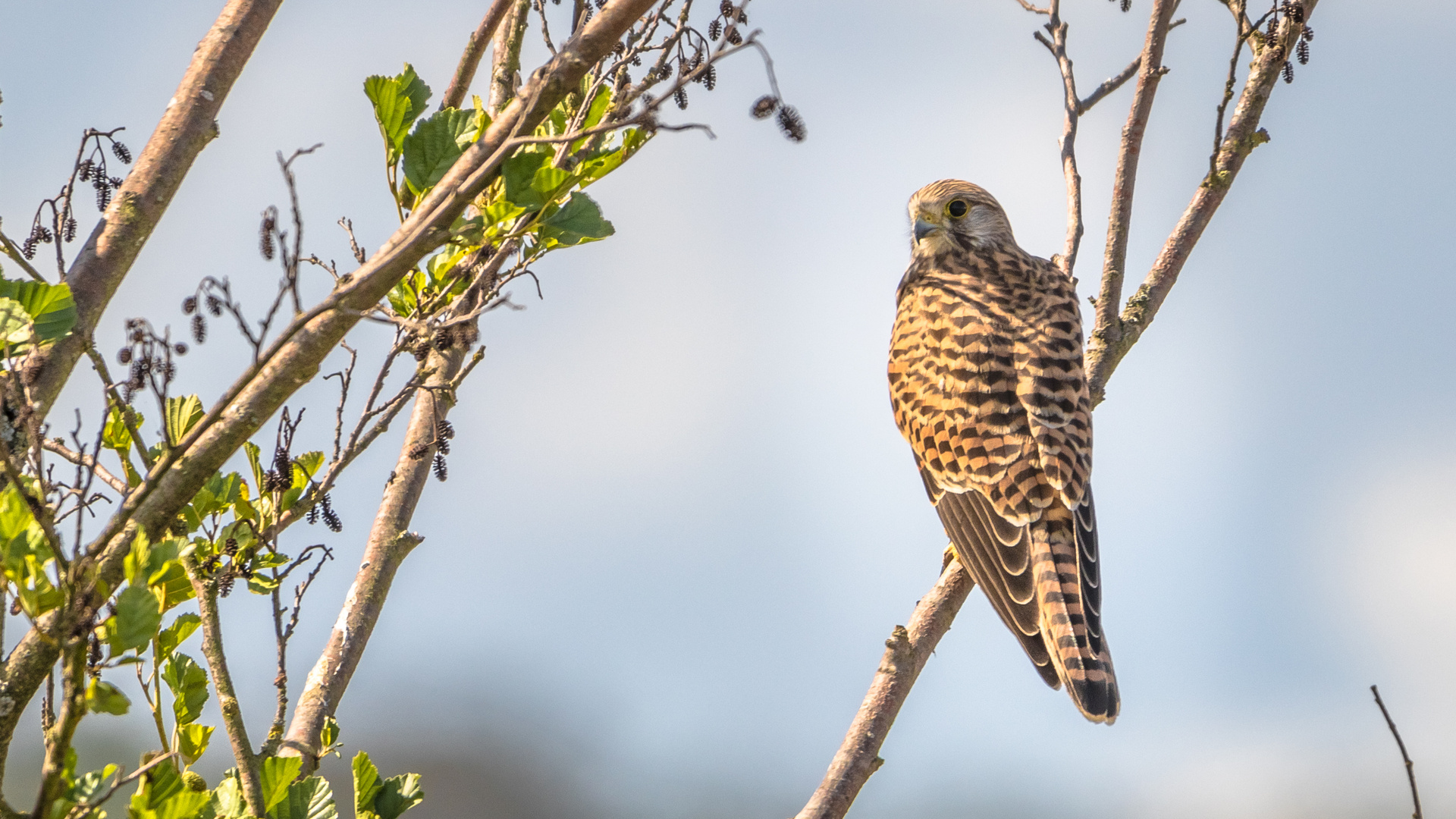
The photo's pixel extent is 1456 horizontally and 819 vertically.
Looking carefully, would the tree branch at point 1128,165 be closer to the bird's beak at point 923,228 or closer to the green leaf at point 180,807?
the bird's beak at point 923,228

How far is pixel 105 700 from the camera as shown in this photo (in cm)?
148

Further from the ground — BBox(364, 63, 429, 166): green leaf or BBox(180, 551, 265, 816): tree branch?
BBox(364, 63, 429, 166): green leaf

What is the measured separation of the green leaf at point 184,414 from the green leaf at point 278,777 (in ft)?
2.15

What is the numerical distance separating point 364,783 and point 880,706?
117 cm

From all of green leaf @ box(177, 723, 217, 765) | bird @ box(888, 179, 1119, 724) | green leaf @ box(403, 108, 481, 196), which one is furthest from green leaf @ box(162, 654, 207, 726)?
bird @ box(888, 179, 1119, 724)

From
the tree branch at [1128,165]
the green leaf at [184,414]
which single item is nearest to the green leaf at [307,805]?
the green leaf at [184,414]

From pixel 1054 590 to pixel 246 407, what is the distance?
8.32 ft

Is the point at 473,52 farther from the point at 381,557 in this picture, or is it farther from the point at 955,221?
the point at 955,221

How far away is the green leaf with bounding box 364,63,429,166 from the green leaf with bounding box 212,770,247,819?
1089 mm

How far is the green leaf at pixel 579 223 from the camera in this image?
204cm

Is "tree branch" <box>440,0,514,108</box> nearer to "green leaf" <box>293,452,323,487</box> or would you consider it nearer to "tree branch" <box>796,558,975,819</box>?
"green leaf" <box>293,452,323,487</box>

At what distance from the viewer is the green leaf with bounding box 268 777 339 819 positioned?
1.80 m

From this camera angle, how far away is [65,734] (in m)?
1.33

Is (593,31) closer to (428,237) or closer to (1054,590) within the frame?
(428,237)
